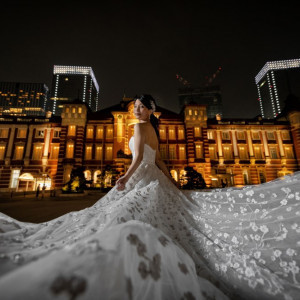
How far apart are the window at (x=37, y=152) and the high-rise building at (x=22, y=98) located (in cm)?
7630

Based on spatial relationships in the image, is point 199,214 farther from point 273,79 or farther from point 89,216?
point 273,79

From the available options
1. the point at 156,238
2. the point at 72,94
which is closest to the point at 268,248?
the point at 156,238

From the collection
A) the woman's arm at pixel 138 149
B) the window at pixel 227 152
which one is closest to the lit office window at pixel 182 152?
the window at pixel 227 152

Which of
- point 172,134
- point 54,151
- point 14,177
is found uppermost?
point 172,134

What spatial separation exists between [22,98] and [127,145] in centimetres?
9258

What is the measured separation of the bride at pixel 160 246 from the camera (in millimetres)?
528

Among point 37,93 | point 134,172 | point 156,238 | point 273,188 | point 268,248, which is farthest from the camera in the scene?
point 37,93

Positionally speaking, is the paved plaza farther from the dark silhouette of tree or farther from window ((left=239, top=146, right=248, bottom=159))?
window ((left=239, top=146, right=248, bottom=159))

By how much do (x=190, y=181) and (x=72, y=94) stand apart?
79242 millimetres

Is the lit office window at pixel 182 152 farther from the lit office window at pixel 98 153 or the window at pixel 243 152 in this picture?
the lit office window at pixel 98 153

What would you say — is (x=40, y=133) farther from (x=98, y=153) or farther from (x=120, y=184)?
(x=120, y=184)

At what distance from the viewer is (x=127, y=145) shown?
831 inches

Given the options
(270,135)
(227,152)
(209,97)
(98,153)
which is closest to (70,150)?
(98,153)

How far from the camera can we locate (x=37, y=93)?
86.6 metres
